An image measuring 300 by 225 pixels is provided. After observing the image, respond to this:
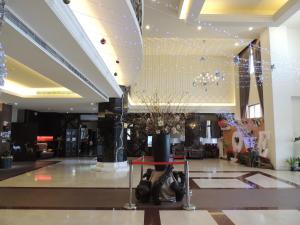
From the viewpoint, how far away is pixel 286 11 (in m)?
10.4

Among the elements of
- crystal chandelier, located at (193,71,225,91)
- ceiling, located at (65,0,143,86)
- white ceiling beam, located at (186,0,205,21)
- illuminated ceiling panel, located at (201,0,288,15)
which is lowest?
ceiling, located at (65,0,143,86)

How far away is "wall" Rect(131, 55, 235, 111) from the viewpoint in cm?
1736

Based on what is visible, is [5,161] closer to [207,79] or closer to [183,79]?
[183,79]

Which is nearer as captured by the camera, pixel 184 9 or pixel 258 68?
pixel 184 9

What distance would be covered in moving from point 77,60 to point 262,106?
971 cm

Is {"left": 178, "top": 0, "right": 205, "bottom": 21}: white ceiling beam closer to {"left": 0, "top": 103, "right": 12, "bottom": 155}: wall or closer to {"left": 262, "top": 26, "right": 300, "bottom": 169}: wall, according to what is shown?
{"left": 262, "top": 26, "right": 300, "bottom": 169}: wall

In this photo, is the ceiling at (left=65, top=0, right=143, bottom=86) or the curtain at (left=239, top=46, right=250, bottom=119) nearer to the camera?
the ceiling at (left=65, top=0, right=143, bottom=86)

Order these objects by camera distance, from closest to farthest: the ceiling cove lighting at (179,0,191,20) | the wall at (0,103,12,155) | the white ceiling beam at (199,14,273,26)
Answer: the ceiling cove lighting at (179,0,191,20) < the white ceiling beam at (199,14,273,26) < the wall at (0,103,12,155)

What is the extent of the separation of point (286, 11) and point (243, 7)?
62.7 inches

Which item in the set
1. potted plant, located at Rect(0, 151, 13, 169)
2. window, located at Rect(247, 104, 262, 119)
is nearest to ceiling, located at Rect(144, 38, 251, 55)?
window, located at Rect(247, 104, 262, 119)

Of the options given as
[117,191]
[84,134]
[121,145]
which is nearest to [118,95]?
[121,145]

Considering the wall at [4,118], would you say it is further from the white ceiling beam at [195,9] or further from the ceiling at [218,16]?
the white ceiling beam at [195,9]

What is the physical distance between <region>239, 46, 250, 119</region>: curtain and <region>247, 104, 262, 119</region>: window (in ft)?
1.43

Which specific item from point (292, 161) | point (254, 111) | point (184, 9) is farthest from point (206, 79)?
point (292, 161)
